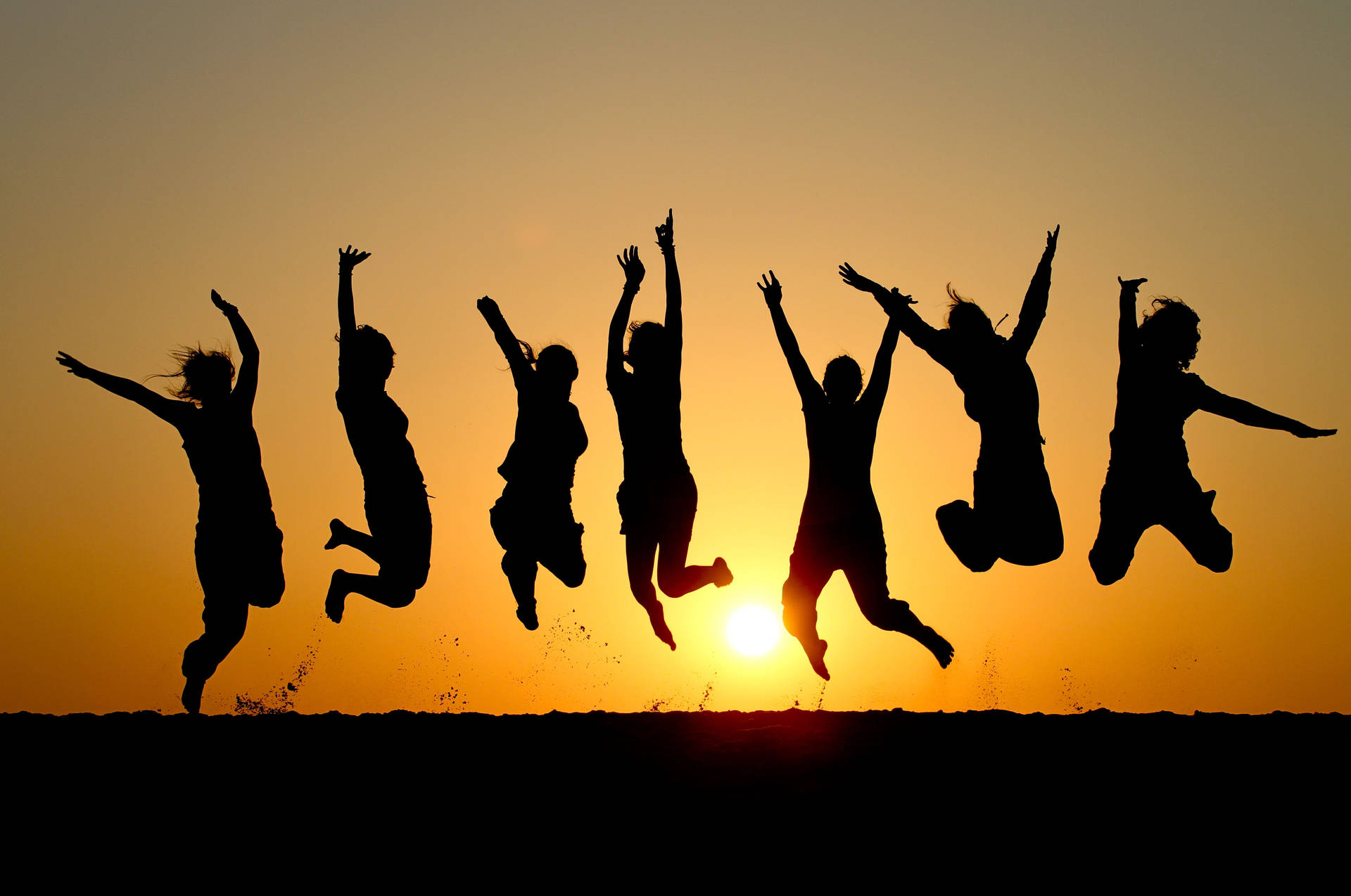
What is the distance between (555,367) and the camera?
9.01 m

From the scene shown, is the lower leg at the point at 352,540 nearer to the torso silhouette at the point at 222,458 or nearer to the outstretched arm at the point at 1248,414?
the torso silhouette at the point at 222,458

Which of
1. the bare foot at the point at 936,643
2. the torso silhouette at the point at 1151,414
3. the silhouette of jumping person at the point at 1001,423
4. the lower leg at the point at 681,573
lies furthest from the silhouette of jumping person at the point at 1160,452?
the lower leg at the point at 681,573

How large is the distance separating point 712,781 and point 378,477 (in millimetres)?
4191

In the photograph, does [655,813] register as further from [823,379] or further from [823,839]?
[823,379]

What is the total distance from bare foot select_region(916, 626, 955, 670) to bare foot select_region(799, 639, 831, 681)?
0.80m

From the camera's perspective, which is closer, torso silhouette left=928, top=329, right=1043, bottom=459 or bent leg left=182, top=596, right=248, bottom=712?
torso silhouette left=928, top=329, right=1043, bottom=459

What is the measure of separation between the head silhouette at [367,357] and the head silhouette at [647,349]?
2066mm

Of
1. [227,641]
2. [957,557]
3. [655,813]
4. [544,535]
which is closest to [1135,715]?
[957,557]

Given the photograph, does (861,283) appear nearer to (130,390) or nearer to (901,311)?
(901,311)

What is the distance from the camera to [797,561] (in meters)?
8.49

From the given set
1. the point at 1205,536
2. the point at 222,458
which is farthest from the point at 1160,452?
the point at 222,458

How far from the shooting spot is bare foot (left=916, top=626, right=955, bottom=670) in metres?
8.35

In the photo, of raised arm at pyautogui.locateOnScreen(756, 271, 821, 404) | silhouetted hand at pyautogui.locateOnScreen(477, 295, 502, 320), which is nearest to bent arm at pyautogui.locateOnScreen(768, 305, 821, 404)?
raised arm at pyautogui.locateOnScreen(756, 271, 821, 404)

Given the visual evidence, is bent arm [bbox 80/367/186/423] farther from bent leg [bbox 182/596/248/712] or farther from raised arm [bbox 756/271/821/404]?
raised arm [bbox 756/271/821/404]
